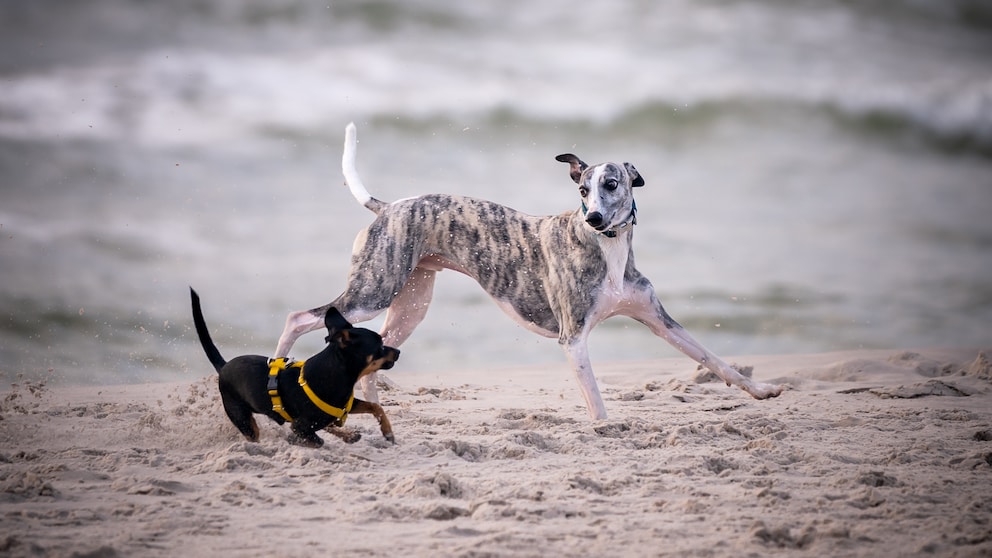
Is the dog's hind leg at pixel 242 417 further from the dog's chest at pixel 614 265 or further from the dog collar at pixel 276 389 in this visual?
the dog's chest at pixel 614 265

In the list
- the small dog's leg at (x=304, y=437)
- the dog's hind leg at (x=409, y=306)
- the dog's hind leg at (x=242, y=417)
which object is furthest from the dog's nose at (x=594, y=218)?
the dog's hind leg at (x=242, y=417)

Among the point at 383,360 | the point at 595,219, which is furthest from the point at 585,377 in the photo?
the point at 383,360

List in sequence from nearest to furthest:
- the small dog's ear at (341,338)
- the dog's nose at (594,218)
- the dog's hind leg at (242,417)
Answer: the small dog's ear at (341,338) < the dog's hind leg at (242,417) < the dog's nose at (594,218)

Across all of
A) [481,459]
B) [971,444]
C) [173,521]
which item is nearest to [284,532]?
[173,521]

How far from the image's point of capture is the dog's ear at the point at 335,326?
483 cm

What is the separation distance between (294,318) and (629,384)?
311 cm

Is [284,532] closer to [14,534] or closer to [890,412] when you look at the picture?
[14,534]

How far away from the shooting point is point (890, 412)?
20.6 ft

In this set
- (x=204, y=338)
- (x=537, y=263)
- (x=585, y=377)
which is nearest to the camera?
(x=204, y=338)

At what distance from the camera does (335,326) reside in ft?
16.1

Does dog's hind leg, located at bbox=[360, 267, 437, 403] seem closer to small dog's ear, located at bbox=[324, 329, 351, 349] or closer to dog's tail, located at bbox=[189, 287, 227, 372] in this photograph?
dog's tail, located at bbox=[189, 287, 227, 372]

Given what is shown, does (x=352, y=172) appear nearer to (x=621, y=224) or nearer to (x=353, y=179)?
(x=353, y=179)

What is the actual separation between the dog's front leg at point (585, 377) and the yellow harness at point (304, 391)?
1.55m

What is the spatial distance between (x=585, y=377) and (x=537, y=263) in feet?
2.87
